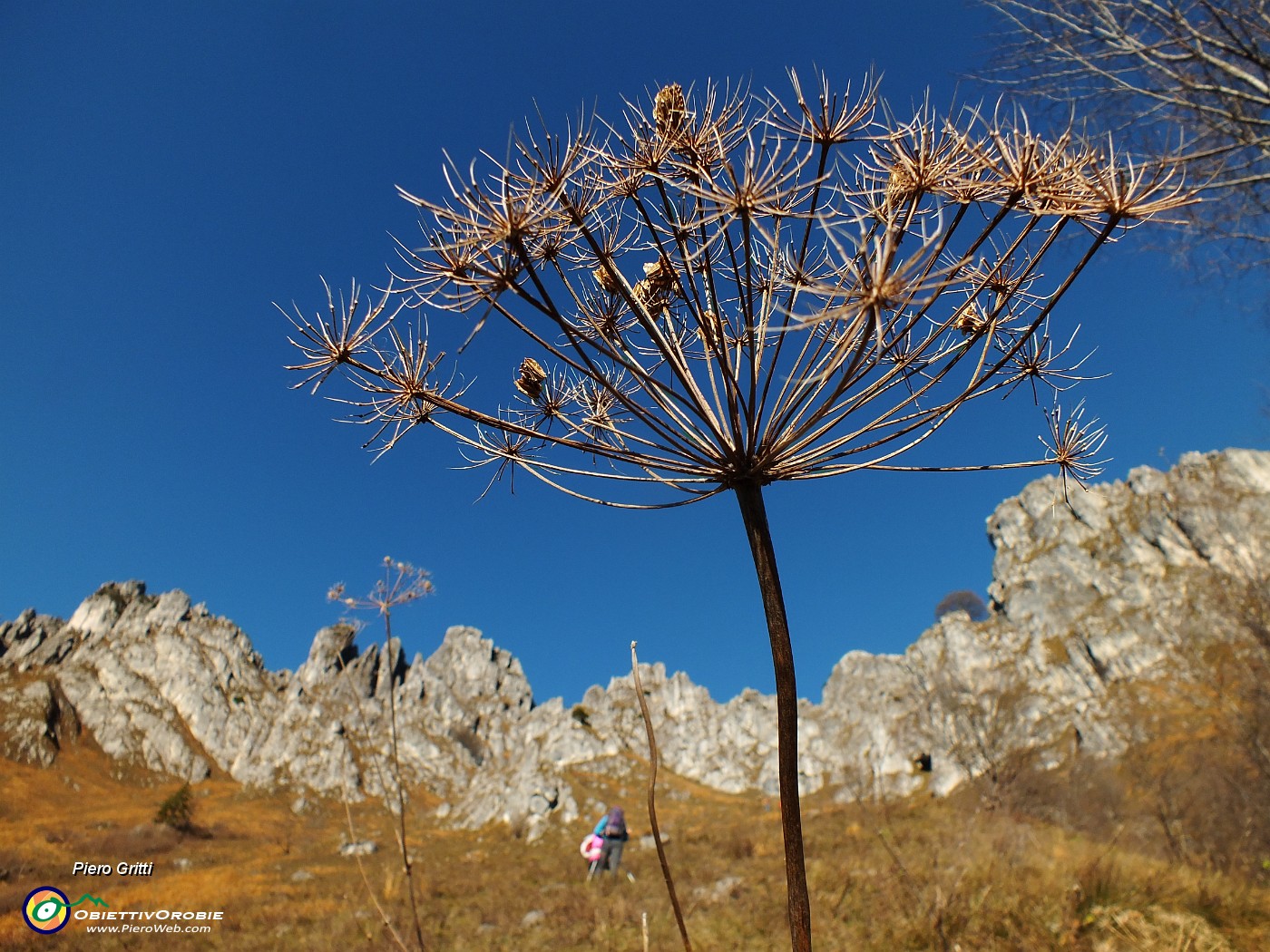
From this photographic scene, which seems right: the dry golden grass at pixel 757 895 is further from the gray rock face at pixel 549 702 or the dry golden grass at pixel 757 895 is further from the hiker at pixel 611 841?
the gray rock face at pixel 549 702

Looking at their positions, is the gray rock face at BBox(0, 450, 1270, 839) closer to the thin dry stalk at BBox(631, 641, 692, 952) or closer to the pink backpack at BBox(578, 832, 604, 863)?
the pink backpack at BBox(578, 832, 604, 863)

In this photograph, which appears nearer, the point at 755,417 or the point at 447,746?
the point at 755,417

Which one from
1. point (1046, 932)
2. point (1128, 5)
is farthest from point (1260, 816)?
point (1128, 5)

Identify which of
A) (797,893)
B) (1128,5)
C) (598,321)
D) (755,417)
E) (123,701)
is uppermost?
(123,701)

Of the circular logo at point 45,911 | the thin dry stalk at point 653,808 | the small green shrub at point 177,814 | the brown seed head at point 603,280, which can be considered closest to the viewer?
the thin dry stalk at point 653,808

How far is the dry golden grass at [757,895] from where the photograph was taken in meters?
9.34

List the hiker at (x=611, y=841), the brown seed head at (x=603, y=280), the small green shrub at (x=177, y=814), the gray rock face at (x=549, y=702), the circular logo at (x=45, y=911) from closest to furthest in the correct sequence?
the brown seed head at (x=603, y=280) < the circular logo at (x=45, y=911) < the hiker at (x=611, y=841) < the small green shrub at (x=177, y=814) < the gray rock face at (x=549, y=702)

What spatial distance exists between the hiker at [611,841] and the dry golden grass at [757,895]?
942mm

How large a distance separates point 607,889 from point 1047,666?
11794cm

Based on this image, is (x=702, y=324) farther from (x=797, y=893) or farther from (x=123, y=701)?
(x=123, y=701)

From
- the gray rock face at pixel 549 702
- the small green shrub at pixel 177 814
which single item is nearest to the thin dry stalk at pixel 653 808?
the small green shrub at pixel 177 814

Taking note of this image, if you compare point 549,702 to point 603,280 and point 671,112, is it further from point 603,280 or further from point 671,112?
point 671,112

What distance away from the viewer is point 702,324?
2424 millimetres

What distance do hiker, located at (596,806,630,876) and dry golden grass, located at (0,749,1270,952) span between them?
3.09 feet
